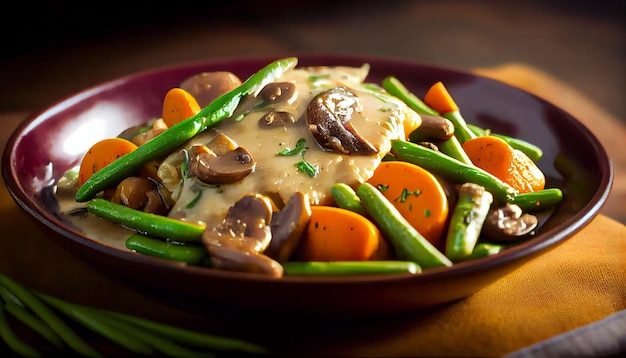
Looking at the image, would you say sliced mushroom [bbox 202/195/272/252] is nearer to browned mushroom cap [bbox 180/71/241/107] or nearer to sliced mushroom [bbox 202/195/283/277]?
sliced mushroom [bbox 202/195/283/277]

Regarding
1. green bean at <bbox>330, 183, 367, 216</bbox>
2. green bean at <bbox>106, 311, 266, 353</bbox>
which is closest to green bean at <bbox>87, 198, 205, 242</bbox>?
green bean at <bbox>106, 311, 266, 353</bbox>

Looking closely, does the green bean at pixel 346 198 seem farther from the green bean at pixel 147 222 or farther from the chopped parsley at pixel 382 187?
the green bean at pixel 147 222

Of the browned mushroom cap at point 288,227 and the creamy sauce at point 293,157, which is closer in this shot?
the browned mushroom cap at point 288,227

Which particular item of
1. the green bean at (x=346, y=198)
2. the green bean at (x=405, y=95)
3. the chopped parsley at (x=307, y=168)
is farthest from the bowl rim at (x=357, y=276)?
the green bean at (x=405, y=95)

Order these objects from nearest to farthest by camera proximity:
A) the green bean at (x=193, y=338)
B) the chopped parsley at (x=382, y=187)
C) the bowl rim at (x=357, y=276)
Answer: the bowl rim at (x=357, y=276) → the green bean at (x=193, y=338) → the chopped parsley at (x=382, y=187)

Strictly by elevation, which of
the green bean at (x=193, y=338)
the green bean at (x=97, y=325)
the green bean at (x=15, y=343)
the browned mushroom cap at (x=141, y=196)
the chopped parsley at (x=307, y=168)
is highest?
the chopped parsley at (x=307, y=168)

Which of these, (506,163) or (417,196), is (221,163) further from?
(506,163)
